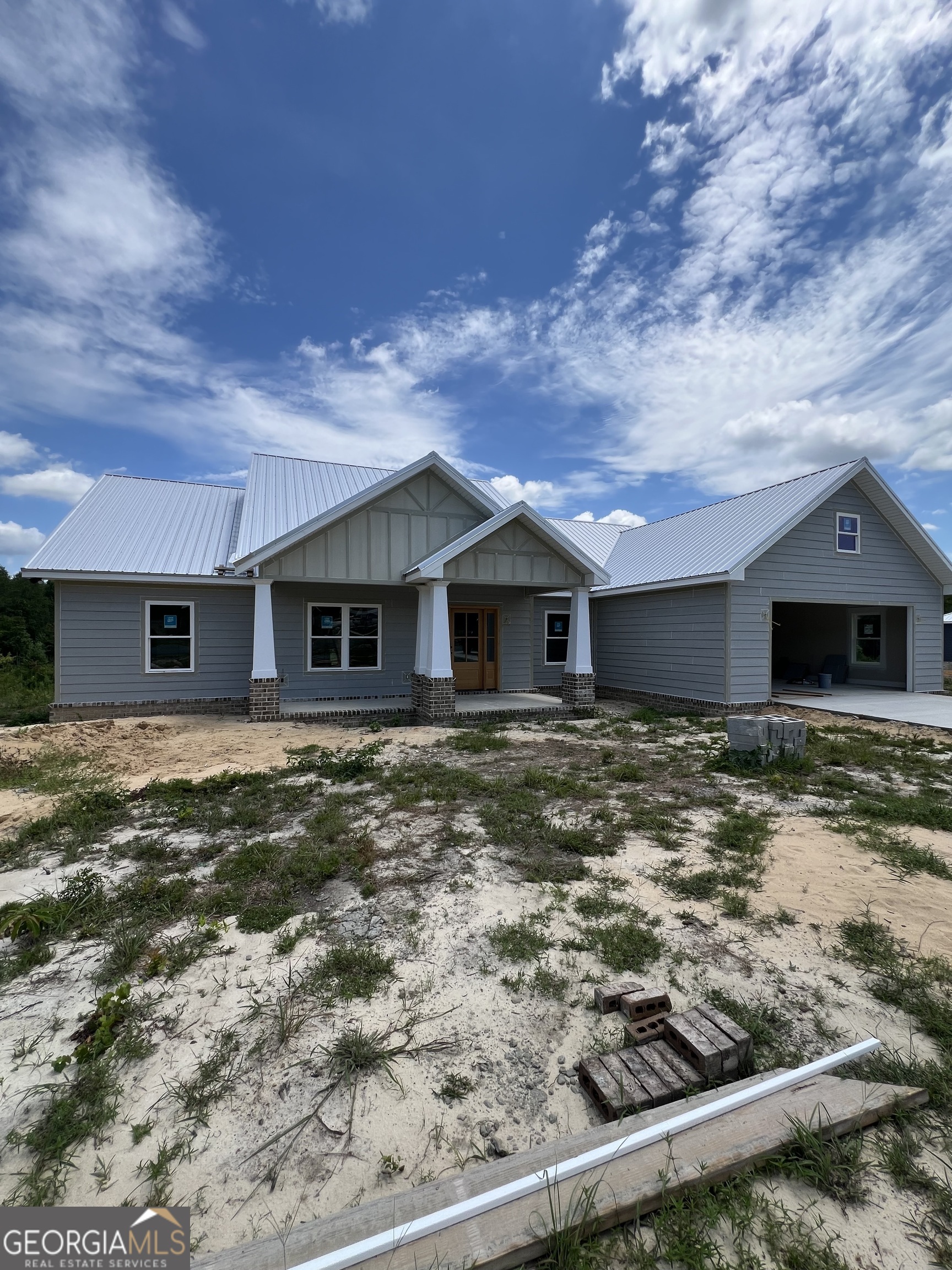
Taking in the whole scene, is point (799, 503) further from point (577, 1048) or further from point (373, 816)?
point (577, 1048)

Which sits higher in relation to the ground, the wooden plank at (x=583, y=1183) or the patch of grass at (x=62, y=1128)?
the wooden plank at (x=583, y=1183)

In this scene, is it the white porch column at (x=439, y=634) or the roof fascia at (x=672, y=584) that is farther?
the roof fascia at (x=672, y=584)

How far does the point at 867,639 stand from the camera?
17.4m

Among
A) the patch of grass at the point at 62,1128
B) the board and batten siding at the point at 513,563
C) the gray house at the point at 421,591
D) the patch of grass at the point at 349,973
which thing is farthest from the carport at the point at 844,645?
the patch of grass at the point at 62,1128

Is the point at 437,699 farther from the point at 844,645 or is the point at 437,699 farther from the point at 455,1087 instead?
the point at 844,645

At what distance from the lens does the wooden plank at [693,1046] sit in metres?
2.48

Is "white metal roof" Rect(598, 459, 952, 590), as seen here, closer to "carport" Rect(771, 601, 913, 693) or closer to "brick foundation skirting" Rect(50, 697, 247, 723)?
"carport" Rect(771, 601, 913, 693)

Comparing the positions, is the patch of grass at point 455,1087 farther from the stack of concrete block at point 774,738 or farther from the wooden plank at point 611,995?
the stack of concrete block at point 774,738

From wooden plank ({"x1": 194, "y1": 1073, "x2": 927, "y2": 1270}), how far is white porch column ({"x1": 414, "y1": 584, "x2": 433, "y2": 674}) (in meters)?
9.91

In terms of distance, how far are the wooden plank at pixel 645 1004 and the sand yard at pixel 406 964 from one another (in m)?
0.17

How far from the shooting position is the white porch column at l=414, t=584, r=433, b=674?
12.1 m

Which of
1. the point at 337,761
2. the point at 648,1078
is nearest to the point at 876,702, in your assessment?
the point at 337,761

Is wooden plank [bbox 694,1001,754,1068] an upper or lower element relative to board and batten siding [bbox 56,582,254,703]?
lower

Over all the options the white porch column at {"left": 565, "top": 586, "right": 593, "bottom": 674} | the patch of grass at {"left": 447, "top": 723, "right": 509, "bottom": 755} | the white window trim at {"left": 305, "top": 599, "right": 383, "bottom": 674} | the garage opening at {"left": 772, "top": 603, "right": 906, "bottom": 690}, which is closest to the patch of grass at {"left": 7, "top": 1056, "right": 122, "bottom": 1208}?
the patch of grass at {"left": 447, "top": 723, "right": 509, "bottom": 755}
